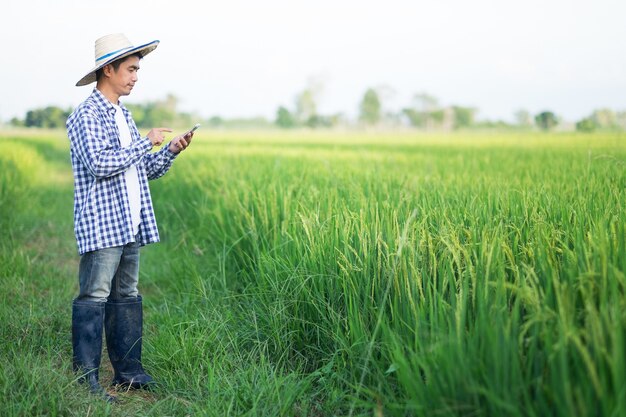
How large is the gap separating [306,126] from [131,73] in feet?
300

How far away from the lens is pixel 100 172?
8.96ft

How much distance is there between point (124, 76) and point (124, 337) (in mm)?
1236

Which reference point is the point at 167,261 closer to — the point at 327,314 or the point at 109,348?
the point at 109,348

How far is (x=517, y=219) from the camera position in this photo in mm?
3125

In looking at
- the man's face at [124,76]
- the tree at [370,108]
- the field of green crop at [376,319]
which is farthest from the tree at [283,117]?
the man's face at [124,76]

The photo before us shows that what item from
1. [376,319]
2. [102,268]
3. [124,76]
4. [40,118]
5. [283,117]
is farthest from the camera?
[283,117]

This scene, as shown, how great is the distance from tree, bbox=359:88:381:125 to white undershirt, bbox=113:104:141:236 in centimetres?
9126

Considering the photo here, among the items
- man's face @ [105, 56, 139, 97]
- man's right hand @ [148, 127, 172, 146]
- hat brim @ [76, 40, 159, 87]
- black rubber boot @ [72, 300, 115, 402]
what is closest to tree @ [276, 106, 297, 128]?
hat brim @ [76, 40, 159, 87]

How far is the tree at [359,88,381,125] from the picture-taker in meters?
93.9

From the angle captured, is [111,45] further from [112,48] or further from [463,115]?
[463,115]

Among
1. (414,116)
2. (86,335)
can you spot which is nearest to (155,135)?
(86,335)

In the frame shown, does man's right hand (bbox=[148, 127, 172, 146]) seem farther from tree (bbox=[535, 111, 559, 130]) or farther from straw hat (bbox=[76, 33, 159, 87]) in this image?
tree (bbox=[535, 111, 559, 130])

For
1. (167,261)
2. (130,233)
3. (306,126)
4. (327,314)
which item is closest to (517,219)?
(327,314)

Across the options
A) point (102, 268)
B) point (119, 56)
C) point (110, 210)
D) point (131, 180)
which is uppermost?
point (119, 56)
